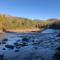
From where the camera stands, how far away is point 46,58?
20.5m

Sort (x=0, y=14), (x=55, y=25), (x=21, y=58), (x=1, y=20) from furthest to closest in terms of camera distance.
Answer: (x=55, y=25)
(x=0, y=14)
(x=1, y=20)
(x=21, y=58)

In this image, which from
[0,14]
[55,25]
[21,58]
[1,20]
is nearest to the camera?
[21,58]

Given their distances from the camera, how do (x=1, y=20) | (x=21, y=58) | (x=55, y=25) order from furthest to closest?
1. (x=55, y=25)
2. (x=1, y=20)
3. (x=21, y=58)

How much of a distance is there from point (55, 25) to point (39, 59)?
469 ft

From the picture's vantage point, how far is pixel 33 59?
20.0 m

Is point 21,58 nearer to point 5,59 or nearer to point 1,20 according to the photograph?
point 5,59

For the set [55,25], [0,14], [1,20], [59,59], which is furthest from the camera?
[55,25]

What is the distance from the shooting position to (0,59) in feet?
63.5

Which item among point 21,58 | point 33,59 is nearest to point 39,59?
point 33,59

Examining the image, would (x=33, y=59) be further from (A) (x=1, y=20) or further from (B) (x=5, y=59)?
(A) (x=1, y=20)

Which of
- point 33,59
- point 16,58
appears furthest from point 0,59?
point 33,59

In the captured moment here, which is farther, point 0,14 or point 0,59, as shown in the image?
point 0,14

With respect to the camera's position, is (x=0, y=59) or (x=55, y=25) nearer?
(x=0, y=59)

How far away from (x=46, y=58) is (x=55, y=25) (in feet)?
467
